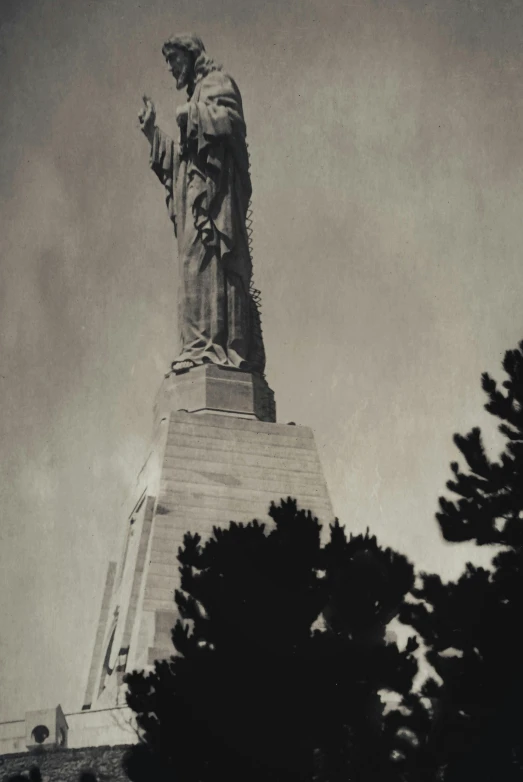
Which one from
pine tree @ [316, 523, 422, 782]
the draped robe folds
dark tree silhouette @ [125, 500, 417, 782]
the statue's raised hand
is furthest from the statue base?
pine tree @ [316, 523, 422, 782]

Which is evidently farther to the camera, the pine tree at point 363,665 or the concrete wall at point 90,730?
the concrete wall at point 90,730

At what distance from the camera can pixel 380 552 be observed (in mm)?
10164

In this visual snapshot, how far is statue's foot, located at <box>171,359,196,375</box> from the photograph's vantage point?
60.2 ft

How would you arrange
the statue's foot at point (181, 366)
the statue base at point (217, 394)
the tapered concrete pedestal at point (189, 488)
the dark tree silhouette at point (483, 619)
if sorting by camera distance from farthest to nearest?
1. the statue's foot at point (181, 366)
2. the statue base at point (217, 394)
3. the tapered concrete pedestal at point (189, 488)
4. the dark tree silhouette at point (483, 619)

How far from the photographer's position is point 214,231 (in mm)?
18953

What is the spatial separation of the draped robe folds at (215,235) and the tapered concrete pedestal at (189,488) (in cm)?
75

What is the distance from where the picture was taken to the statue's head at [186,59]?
64.5ft

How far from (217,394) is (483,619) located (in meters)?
8.15

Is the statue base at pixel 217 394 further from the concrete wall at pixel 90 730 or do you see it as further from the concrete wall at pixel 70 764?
the concrete wall at pixel 70 764

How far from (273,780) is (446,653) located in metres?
5.77

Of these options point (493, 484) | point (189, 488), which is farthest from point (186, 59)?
point (493, 484)

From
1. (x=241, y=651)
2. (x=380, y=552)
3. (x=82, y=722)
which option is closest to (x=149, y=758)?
(x=241, y=651)

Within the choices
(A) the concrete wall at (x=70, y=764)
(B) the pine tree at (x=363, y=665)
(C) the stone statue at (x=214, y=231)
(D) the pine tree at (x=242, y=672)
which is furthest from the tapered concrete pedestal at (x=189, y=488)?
(B) the pine tree at (x=363, y=665)

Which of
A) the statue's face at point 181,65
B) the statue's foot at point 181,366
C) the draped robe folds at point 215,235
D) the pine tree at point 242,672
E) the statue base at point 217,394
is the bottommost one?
the pine tree at point 242,672
